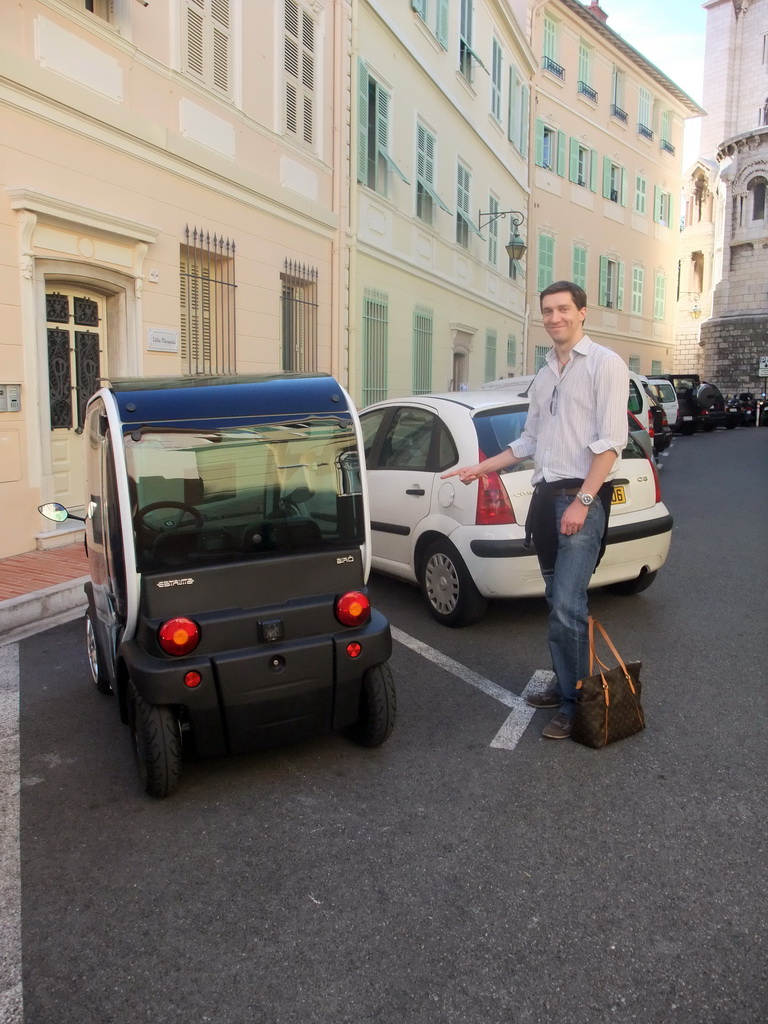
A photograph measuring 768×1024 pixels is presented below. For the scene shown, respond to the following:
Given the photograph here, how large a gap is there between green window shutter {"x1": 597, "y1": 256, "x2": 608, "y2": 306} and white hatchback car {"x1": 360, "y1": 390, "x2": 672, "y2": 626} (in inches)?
1061

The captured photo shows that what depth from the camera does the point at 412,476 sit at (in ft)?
19.7

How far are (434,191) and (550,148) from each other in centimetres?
1225

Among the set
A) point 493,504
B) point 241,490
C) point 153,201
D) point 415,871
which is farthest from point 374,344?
point 415,871

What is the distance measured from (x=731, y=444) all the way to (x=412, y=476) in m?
21.0

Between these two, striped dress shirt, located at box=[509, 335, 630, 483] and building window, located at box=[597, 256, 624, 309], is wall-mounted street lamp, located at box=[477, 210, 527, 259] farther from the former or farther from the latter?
striped dress shirt, located at box=[509, 335, 630, 483]

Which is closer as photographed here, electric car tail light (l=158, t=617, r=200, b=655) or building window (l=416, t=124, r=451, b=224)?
electric car tail light (l=158, t=617, r=200, b=655)

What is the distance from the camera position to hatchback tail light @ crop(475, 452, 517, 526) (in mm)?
5309

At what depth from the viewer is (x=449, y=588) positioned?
5641 millimetres

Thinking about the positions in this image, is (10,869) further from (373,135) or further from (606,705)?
(373,135)

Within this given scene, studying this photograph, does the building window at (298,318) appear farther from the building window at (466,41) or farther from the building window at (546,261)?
the building window at (546,261)

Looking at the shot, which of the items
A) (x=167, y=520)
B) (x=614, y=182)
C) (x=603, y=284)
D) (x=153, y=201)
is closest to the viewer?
(x=167, y=520)

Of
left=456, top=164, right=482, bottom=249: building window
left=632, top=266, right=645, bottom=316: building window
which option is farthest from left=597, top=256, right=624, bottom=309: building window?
left=456, top=164, right=482, bottom=249: building window

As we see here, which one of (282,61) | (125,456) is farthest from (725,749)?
(282,61)

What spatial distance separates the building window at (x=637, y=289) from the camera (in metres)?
34.2
